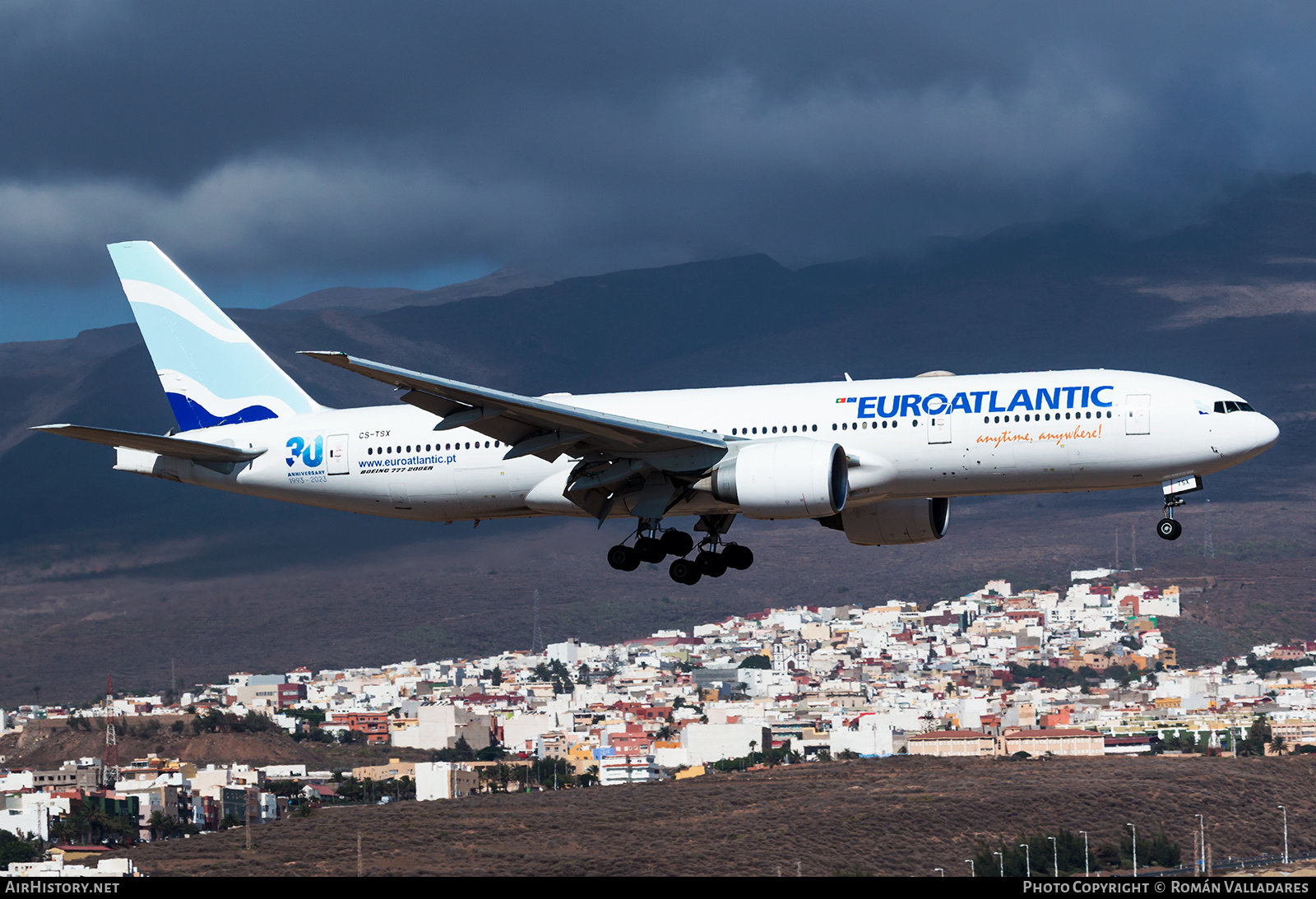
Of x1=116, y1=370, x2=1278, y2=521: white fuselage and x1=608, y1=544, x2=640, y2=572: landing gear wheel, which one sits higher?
x1=116, y1=370, x2=1278, y2=521: white fuselage

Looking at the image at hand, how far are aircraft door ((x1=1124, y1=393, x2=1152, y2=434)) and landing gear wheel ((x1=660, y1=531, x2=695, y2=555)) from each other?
36.6ft

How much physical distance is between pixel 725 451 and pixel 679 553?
13.7 feet

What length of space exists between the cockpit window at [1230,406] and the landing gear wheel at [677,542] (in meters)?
13.1

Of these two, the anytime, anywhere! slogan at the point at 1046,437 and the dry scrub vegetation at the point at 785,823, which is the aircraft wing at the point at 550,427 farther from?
the dry scrub vegetation at the point at 785,823

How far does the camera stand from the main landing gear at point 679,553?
40875 millimetres

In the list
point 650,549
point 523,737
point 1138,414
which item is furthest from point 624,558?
point 523,737

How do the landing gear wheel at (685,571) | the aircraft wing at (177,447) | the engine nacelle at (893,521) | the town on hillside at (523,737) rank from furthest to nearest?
the town on hillside at (523,737) → the engine nacelle at (893,521) → the landing gear wheel at (685,571) → the aircraft wing at (177,447)

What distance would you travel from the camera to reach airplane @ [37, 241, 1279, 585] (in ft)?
124

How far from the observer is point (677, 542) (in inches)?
1651

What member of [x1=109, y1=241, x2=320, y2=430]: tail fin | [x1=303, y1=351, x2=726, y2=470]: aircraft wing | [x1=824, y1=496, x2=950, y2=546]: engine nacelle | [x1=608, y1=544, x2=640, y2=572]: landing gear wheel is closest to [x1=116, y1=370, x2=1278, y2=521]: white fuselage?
[x1=608, y1=544, x2=640, y2=572]: landing gear wheel

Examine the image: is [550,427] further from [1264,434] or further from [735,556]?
[1264,434]

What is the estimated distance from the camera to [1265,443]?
3772cm

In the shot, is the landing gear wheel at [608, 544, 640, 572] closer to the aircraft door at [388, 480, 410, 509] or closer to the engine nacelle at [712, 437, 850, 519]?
the engine nacelle at [712, 437, 850, 519]

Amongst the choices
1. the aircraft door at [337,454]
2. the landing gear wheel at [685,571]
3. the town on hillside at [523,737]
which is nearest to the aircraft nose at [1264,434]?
the landing gear wheel at [685,571]
